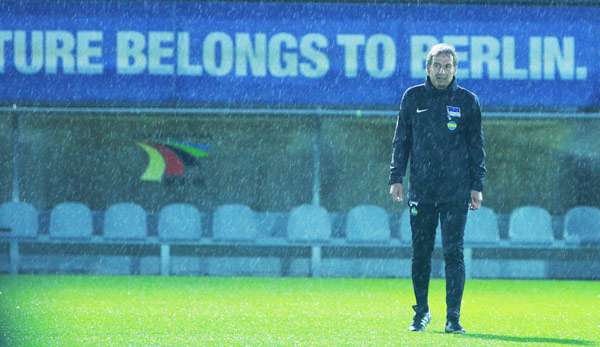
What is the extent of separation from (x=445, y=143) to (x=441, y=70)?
1.41ft

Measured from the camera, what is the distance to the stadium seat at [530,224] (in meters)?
14.6

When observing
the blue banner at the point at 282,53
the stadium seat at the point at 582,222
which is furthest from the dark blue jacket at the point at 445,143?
the stadium seat at the point at 582,222

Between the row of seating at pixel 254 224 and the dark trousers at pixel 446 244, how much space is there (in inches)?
253

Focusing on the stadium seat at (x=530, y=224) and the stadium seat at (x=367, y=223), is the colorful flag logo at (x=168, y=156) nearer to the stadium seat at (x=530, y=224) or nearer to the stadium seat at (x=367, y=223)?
the stadium seat at (x=367, y=223)

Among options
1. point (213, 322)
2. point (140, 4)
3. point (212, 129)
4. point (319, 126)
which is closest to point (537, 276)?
point (319, 126)

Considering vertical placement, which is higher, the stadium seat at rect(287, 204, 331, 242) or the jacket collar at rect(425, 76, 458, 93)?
the jacket collar at rect(425, 76, 458, 93)

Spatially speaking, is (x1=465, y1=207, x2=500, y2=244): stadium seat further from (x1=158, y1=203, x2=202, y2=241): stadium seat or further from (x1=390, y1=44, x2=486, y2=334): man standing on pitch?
(x1=390, y1=44, x2=486, y2=334): man standing on pitch

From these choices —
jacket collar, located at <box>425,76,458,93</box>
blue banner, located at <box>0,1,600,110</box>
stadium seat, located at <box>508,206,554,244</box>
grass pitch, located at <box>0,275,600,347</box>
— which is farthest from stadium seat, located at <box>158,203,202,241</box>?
jacket collar, located at <box>425,76,458,93</box>

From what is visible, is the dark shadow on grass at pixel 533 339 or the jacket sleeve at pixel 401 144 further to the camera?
the jacket sleeve at pixel 401 144

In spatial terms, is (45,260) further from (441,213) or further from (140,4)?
(441,213)

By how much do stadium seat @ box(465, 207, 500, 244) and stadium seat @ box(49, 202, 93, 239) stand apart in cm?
424

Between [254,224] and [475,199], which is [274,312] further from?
[254,224]

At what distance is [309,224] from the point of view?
47.3 feet

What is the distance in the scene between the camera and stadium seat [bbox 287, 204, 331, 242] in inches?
564
